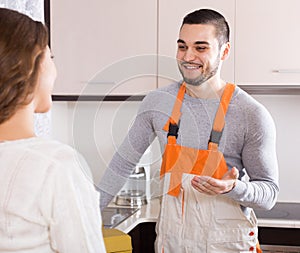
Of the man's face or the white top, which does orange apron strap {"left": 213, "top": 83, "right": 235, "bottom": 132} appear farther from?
the white top

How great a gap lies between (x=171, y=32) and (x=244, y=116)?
0.96 metres

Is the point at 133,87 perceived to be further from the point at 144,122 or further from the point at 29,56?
the point at 29,56

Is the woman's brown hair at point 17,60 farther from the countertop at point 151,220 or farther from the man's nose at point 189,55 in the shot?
the countertop at point 151,220

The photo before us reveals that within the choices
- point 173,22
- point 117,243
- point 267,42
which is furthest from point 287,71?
point 117,243

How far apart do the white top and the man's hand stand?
0.66 m

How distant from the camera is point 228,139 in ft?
5.53

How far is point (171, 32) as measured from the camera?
2.54 meters

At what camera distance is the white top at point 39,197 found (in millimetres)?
862

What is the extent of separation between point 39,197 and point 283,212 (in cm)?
188

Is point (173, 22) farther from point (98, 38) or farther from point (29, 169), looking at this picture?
point (29, 169)

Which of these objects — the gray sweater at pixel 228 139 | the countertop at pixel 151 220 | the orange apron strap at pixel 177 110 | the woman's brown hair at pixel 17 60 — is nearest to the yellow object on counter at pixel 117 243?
the gray sweater at pixel 228 139

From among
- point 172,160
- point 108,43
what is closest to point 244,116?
point 172,160

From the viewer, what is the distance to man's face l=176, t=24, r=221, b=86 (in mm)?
1689

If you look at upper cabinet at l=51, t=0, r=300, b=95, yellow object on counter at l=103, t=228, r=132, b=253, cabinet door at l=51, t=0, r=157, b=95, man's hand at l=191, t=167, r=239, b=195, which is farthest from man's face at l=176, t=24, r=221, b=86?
cabinet door at l=51, t=0, r=157, b=95
